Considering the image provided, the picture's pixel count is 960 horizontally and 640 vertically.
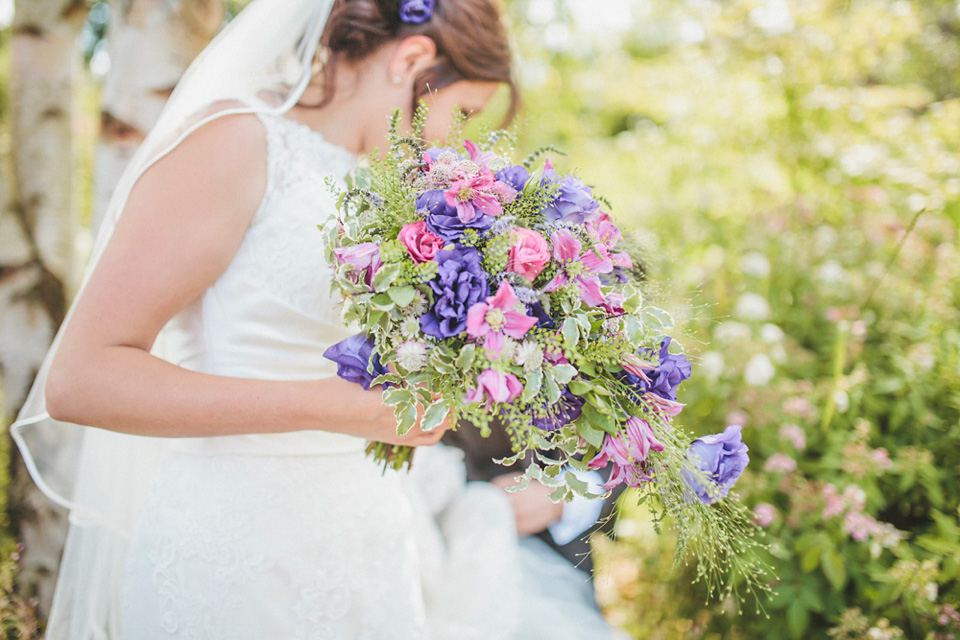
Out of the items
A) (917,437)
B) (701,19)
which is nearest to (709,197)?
(701,19)

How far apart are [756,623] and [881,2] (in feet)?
13.7

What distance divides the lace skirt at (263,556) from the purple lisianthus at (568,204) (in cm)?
87

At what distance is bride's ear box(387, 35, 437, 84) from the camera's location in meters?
1.61

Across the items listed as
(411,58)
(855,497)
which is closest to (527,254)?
(411,58)

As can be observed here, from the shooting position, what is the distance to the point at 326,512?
1.50 metres

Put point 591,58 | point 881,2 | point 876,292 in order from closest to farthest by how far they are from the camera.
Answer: point 876,292, point 881,2, point 591,58

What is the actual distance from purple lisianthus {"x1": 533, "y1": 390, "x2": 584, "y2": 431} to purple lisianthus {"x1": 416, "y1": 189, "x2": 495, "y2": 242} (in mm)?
351

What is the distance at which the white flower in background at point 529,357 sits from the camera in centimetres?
101

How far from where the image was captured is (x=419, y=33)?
162cm

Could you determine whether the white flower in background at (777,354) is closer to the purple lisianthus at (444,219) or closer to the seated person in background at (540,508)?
the seated person in background at (540,508)

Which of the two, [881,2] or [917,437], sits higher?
[881,2]

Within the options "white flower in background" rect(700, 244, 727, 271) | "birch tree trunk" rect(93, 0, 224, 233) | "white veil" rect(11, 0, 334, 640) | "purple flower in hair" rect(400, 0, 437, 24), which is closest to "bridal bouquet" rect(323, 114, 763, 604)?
"purple flower in hair" rect(400, 0, 437, 24)

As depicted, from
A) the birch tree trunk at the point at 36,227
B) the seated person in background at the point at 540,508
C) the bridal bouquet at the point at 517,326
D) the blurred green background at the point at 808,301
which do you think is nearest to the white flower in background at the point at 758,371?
the blurred green background at the point at 808,301

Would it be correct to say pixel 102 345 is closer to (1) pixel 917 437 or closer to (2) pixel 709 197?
(1) pixel 917 437
